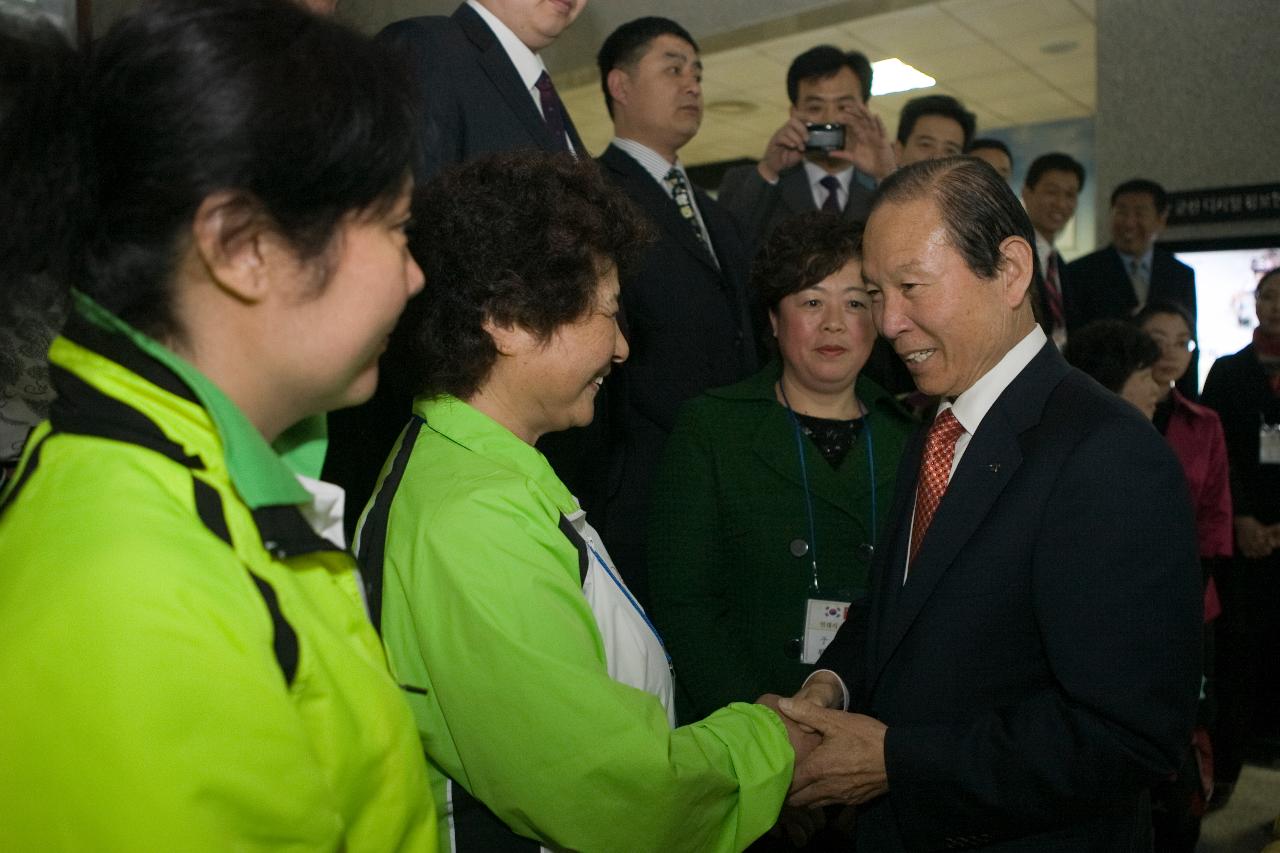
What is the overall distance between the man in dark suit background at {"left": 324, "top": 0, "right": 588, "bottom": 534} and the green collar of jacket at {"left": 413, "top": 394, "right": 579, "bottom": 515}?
40 cm

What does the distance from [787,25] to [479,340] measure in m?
5.62

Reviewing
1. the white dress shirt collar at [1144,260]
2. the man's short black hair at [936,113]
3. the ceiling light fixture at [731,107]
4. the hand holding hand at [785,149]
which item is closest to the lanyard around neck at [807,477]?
the hand holding hand at [785,149]

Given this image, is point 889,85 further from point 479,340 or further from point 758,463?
point 479,340

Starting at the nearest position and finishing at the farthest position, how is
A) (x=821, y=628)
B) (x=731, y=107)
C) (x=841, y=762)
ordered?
1. (x=841, y=762)
2. (x=821, y=628)
3. (x=731, y=107)

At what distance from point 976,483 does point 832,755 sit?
1.46 feet

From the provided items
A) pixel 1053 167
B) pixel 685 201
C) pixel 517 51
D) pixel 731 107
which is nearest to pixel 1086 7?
pixel 1053 167

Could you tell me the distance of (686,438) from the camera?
2.29 m

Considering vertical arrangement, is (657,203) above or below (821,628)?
above

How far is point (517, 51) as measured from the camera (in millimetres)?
2207

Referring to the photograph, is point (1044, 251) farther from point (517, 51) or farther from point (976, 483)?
point (976, 483)

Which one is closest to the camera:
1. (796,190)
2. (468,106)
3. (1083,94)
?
(468,106)

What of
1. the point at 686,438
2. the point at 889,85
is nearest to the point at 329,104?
the point at 686,438

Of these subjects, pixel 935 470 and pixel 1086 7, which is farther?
pixel 1086 7

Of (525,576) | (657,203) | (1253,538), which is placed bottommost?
(1253,538)
